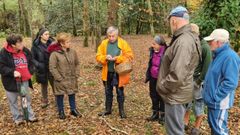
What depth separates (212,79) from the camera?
4.92m

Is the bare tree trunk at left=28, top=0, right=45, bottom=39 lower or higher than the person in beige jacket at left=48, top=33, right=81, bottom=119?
Result: higher

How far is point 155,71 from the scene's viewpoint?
658 cm

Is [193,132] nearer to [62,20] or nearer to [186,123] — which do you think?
[186,123]

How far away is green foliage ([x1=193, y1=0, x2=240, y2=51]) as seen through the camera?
888 cm

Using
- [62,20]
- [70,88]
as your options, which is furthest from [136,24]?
[70,88]

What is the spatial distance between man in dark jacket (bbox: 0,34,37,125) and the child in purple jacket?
2.61 metres

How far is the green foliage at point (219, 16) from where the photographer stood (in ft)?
29.1

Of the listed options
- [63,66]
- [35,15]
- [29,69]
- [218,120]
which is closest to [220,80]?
[218,120]

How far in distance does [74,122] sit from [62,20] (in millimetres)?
25015

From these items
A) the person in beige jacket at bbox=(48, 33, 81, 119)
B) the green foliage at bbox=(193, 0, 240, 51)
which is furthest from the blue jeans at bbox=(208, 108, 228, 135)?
the green foliage at bbox=(193, 0, 240, 51)

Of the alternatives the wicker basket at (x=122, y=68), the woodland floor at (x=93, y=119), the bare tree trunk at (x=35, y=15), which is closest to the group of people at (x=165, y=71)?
the wicker basket at (x=122, y=68)

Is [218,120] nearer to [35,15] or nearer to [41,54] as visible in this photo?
[41,54]

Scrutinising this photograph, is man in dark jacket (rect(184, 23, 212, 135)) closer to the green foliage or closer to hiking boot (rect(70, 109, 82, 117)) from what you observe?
hiking boot (rect(70, 109, 82, 117))

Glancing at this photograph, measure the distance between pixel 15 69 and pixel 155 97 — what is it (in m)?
3.09
